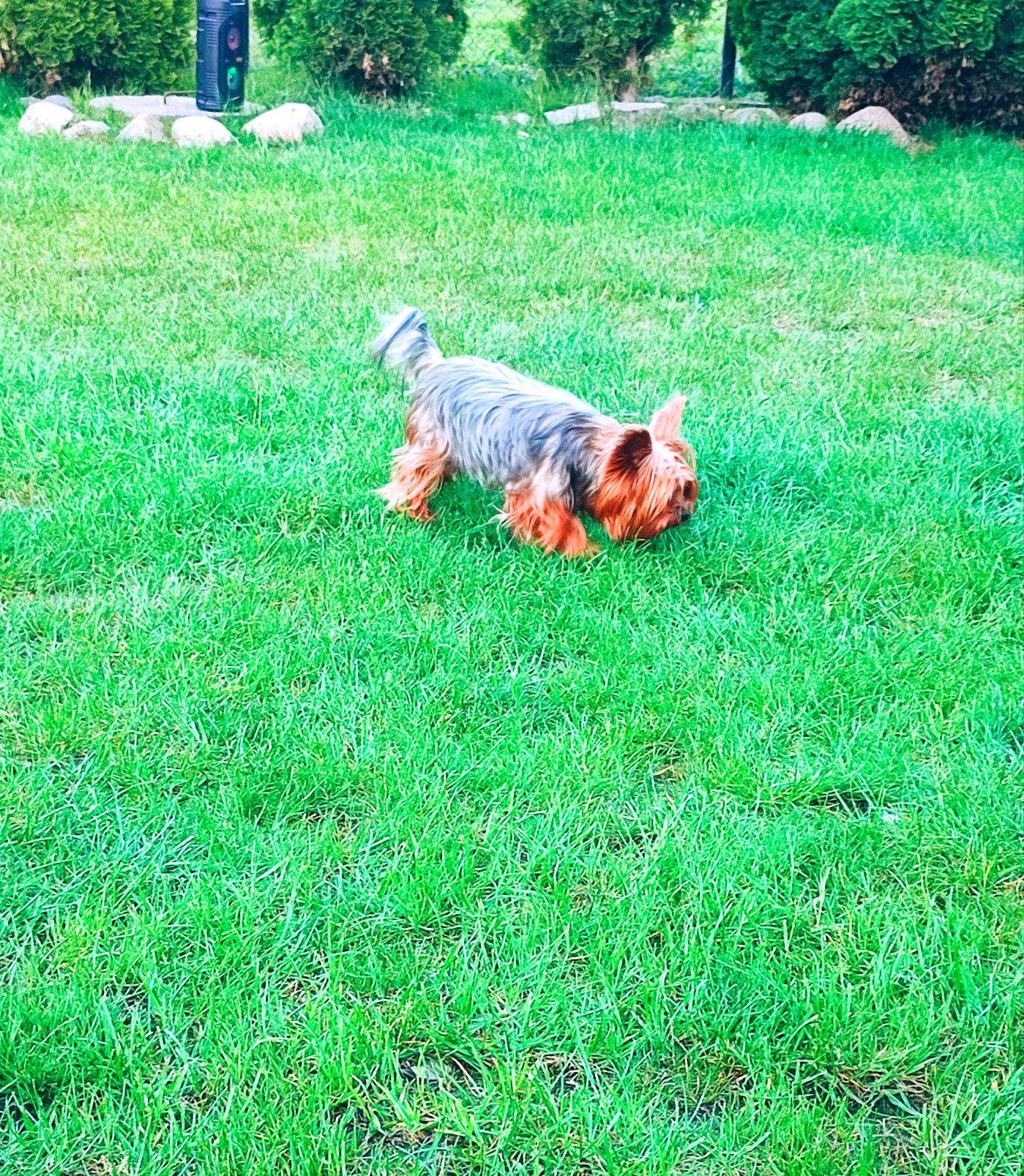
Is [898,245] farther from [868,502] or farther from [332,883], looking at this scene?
[332,883]

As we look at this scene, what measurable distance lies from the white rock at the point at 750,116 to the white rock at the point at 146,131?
4718mm

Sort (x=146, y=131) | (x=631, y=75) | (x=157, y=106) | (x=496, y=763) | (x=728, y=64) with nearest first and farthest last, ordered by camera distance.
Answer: (x=496, y=763) → (x=146, y=131) → (x=157, y=106) → (x=631, y=75) → (x=728, y=64)

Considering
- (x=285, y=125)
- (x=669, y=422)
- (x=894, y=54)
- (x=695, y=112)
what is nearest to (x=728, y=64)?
(x=695, y=112)

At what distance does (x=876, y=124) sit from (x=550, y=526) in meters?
7.61

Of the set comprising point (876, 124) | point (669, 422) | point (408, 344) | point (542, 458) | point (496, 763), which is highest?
point (876, 124)

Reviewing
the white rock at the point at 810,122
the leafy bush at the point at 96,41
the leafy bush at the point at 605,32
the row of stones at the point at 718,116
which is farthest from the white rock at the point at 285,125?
the white rock at the point at 810,122

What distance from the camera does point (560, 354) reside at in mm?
5387

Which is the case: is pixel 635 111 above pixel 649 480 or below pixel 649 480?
above

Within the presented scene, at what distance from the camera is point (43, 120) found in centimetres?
900

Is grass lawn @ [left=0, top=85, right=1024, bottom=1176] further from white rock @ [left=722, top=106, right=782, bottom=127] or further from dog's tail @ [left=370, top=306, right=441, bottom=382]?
white rock @ [left=722, top=106, right=782, bottom=127]

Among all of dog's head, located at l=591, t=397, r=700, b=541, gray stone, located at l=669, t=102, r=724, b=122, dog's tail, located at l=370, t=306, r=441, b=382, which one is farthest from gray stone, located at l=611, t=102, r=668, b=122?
dog's head, located at l=591, t=397, r=700, b=541

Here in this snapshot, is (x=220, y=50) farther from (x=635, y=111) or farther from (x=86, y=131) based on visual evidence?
(x=635, y=111)

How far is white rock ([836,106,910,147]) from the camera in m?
9.76

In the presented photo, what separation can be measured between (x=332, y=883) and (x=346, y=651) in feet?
2.98
